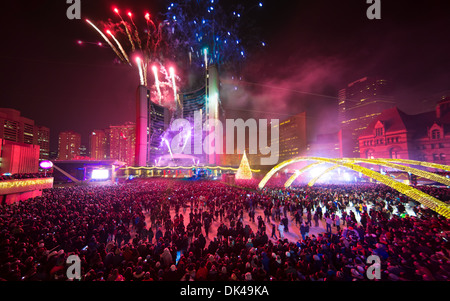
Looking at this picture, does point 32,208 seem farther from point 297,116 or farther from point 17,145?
point 297,116

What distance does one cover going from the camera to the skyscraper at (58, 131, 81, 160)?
507ft

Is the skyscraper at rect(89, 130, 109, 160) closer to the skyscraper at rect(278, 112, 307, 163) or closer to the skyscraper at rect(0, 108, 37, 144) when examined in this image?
the skyscraper at rect(0, 108, 37, 144)

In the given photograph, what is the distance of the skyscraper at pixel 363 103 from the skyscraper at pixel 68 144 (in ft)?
773

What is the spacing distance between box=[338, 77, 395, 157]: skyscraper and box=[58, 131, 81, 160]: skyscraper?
236 meters

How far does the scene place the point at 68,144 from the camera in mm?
157375

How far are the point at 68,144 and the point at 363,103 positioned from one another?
271 meters

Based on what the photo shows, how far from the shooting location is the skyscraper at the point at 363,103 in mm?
149625

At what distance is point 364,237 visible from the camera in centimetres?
844

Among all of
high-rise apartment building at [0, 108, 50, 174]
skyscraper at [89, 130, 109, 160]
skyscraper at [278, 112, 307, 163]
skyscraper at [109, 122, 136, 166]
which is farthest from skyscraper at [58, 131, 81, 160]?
skyscraper at [278, 112, 307, 163]

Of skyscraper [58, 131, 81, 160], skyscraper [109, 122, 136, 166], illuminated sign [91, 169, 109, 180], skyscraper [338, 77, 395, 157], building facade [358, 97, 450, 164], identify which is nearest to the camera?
illuminated sign [91, 169, 109, 180]

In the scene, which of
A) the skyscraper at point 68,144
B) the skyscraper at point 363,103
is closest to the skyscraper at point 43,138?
the skyscraper at point 68,144

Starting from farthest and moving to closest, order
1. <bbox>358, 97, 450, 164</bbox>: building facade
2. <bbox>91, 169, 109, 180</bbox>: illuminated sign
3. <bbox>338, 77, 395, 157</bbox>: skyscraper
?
<bbox>338, 77, 395, 157</bbox>: skyscraper < <bbox>358, 97, 450, 164</bbox>: building facade < <bbox>91, 169, 109, 180</bbox>: illuminated sign
